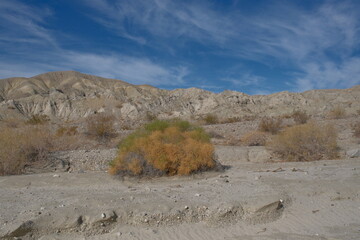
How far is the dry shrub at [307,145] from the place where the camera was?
1290 cm

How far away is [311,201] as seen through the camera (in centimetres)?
696

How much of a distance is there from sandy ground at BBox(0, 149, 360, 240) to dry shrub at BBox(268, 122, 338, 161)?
168 inches

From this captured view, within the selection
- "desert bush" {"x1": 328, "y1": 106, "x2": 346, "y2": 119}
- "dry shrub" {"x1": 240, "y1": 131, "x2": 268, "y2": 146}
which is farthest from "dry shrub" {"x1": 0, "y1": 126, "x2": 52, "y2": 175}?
"desert bush" {"x1": 328, "y1": 106, "x2": 346, "y2": 119}

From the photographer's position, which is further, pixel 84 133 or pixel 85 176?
pixel 84 133

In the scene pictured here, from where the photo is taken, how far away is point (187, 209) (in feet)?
20.5

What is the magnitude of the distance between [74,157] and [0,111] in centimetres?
4606

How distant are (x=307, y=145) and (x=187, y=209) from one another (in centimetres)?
868

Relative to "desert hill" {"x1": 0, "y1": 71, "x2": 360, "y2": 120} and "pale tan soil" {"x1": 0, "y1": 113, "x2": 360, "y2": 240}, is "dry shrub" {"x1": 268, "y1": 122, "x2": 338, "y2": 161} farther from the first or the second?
"desert hill" {"x1": 0, "y1": 71, "x2": 360, "y2": 120}

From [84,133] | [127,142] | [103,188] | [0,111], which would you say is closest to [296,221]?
[103,188]

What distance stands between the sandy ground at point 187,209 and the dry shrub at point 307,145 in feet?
14.0

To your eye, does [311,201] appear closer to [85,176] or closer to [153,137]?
[153,137]

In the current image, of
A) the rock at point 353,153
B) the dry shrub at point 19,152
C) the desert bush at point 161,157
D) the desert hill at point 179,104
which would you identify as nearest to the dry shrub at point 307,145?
Answer: the rock at point 353,153

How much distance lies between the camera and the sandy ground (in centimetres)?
550

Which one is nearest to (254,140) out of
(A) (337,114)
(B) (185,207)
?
(B) (185,207)
